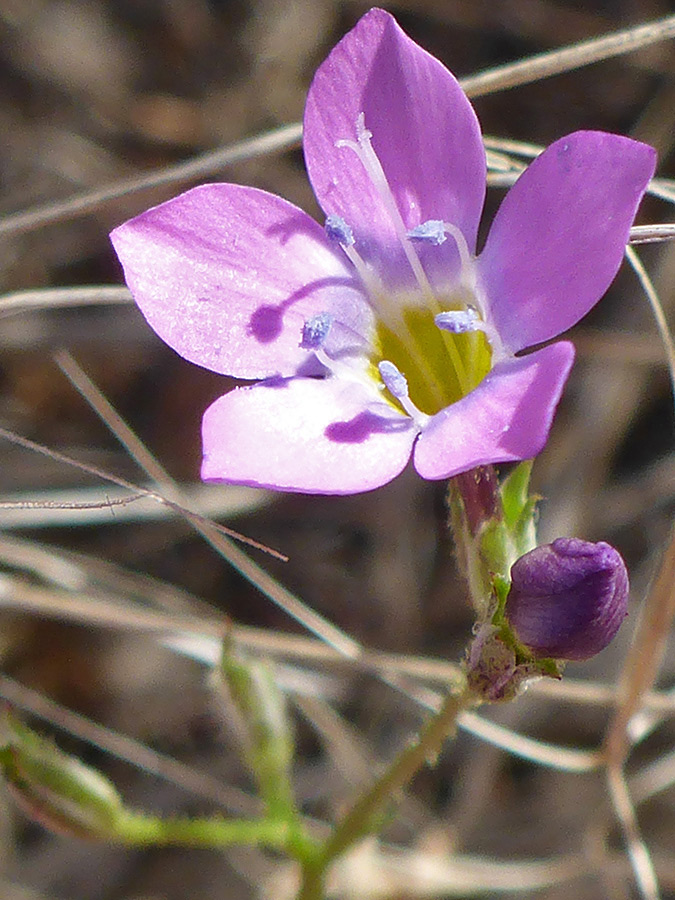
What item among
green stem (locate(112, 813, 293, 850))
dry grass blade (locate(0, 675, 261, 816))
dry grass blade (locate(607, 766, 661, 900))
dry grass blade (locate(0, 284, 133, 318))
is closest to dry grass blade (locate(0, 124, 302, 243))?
dry grass blade (locate(0, 284, 133, 318))

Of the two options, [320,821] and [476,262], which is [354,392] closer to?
[476,262]

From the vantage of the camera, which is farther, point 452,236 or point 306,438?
point 452,236

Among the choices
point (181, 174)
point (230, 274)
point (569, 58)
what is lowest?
point (230, 274)

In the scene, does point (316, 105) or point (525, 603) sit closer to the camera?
point (525, 603)

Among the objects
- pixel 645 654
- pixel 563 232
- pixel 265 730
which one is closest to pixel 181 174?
pixel 563 232

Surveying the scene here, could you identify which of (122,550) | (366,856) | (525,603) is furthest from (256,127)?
(525,603)

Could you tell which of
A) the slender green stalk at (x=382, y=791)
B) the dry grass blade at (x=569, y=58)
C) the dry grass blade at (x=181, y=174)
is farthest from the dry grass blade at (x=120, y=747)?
the dry grass blade at (x=569, y=58)

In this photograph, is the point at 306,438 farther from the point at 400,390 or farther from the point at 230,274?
the point at 230,274
